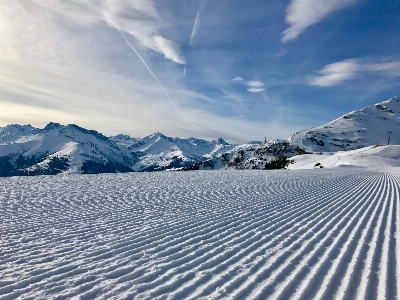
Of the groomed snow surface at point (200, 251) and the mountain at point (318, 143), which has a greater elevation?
the mountain at point (318, 143)

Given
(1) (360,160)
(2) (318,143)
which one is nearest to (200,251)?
(1) (360,160)

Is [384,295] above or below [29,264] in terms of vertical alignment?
above

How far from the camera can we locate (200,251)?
5.84m

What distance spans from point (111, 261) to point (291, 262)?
3.77 meters

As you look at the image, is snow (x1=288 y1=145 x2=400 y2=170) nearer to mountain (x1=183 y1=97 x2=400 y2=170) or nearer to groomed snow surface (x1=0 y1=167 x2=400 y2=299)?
groomed snow surface (x1=0 y1=167 x2=400 y2=299)

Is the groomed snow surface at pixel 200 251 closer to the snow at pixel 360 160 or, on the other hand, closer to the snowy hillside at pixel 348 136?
the snow at pixel 360 160

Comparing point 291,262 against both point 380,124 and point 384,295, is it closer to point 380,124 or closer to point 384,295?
point 384,295

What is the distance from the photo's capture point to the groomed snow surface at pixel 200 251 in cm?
420

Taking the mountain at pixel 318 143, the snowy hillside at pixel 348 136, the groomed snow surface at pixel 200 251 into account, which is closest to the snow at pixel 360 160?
the groomed snow surface at pixel 200 251

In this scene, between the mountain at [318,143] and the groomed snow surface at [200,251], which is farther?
the mountain at [318,143]

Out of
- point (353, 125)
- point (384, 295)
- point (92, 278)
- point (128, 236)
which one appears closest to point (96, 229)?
point (128, 236)

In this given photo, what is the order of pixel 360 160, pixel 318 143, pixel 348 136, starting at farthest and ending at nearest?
pixel 348 136 < pixel 318 143 < pixel 360 160

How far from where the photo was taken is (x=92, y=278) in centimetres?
455

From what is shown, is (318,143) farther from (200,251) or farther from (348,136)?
(200,251)
